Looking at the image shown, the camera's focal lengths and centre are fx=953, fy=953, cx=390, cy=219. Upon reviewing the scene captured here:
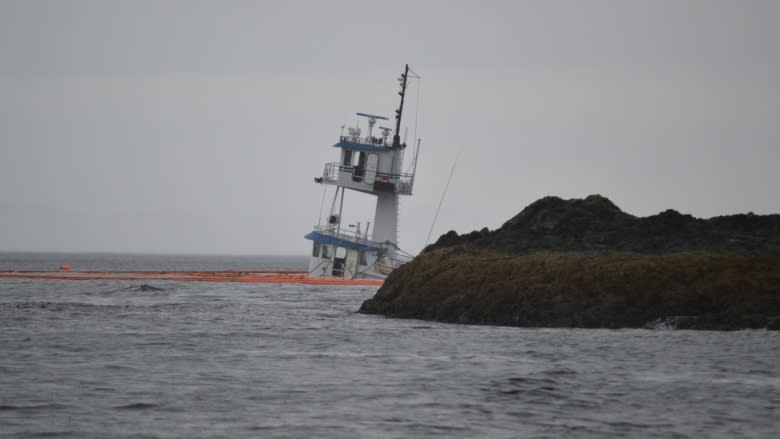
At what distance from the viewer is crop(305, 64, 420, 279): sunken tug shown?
5253 cm

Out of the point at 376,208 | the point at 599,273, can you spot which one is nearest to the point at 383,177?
the point at 376,208

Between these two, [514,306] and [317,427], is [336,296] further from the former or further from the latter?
[317,427]

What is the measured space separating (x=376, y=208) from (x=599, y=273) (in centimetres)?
3006

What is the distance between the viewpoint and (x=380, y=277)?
52.4 metres

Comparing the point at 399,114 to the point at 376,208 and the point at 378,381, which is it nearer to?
the point at 376,208

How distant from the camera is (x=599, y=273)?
974 inches

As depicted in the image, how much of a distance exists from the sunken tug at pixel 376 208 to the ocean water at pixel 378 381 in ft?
84.2

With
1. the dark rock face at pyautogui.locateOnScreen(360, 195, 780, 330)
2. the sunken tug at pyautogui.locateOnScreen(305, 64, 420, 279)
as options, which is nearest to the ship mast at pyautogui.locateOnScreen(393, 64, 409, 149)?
the sunken tug at pyautogui.locateOnScreen(305, 64, 420, 279)

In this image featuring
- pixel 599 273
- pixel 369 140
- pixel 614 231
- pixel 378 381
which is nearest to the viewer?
pixel 378 381

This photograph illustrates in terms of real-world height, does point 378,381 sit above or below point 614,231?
below

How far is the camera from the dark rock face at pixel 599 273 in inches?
908

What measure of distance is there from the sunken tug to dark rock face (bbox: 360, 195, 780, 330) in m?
19.2

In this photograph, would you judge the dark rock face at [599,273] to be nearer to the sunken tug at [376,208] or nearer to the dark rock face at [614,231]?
the dark rock face at [614,231]

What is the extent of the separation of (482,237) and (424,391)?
18.7m
